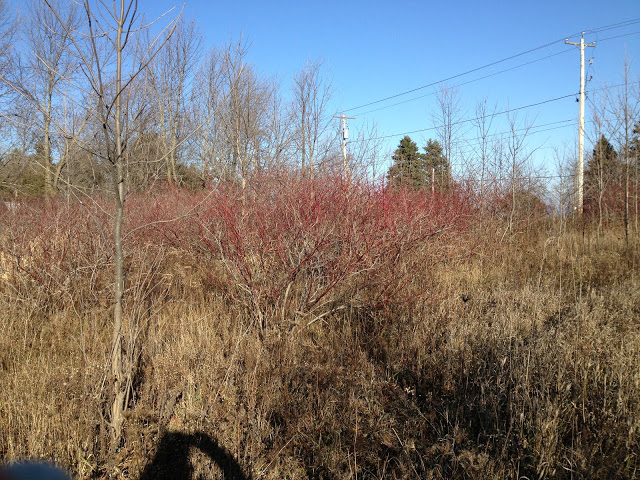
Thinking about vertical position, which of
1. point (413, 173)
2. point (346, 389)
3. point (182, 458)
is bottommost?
point (182, 458)

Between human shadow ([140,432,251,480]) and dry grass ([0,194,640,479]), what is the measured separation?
4 centimetres

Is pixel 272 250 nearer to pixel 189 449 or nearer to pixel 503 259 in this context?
pixel 189 449

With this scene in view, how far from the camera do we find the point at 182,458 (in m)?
2.22

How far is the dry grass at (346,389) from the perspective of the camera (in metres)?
2.17

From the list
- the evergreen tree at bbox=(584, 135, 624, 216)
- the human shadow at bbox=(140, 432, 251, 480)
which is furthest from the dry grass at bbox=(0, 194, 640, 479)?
the evergreen tree at bbox=(584, 135, 624, 216)

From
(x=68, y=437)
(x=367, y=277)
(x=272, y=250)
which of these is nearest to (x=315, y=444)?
(x=68, y=437)

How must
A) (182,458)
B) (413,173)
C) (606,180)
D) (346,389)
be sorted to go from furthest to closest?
(606,180), (413,173), (346,389), (182,458)

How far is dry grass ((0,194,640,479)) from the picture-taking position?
7.13 ft

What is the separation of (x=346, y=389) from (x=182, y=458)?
1.14 meters

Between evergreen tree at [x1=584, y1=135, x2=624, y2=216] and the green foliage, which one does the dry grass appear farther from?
evergreen tree at [x1=584, y1=135, x2=624, y2=216]

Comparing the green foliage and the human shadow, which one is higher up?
the green foliage

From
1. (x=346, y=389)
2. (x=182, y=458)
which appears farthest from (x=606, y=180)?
(x=182, y=458)

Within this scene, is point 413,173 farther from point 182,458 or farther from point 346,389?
point 182,458

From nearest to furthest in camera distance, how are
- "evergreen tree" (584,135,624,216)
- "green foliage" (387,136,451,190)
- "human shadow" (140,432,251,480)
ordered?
"human shadow" (140,432,251,480) → "green foliage" (387,136,451,190) → "evergreen tree" (584,135,624,216)
